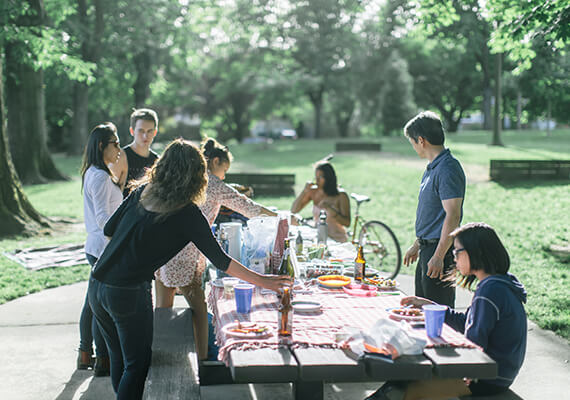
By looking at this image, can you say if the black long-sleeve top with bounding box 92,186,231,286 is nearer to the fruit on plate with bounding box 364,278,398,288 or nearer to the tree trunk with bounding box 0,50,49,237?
the fruit on plate with bounding box 364,278,398,288

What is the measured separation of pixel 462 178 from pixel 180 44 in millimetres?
31778

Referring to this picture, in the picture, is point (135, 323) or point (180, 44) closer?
point (135, 323)

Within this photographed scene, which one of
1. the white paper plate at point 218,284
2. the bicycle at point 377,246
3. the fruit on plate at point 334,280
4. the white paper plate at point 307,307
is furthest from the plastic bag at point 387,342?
the bicycle at point 377,246

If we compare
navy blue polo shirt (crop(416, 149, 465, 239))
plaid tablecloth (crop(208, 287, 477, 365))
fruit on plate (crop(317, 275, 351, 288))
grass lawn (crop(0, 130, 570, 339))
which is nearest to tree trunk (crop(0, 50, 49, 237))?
grass lawn (crop(0, 130, 570, 339))

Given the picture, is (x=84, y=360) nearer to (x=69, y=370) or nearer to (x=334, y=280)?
(x=69, y=370)

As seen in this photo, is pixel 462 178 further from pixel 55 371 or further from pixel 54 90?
pixel 54 90

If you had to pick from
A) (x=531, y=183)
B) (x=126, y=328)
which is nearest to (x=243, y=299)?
(x=126, y=328)

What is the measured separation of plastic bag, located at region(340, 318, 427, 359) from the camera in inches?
118

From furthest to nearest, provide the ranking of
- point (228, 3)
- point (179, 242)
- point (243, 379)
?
point (228, 3) < point (179, 242) < point (243, 379)

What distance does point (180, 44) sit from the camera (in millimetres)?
34500

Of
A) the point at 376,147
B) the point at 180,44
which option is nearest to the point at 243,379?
the point at 376,147

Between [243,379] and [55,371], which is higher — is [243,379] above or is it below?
above

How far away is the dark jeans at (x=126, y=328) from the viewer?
3.42m

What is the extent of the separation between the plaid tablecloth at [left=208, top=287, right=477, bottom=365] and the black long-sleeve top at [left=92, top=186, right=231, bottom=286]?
17.0 inches
